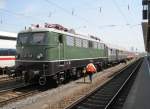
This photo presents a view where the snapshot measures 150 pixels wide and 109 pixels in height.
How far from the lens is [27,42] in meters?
16.9

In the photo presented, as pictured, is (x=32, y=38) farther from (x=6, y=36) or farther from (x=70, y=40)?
(x=6, y=36)

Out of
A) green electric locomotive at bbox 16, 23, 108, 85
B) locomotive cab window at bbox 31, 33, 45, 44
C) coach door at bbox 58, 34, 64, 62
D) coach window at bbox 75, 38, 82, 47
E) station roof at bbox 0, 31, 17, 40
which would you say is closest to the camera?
green electric locomotive at bbox 16, 23, 108, 85

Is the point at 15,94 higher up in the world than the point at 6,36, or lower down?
lower down

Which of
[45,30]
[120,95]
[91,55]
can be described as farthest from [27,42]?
[91,55]

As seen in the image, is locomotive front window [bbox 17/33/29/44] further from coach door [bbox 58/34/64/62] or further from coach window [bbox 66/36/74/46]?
coach window [bbox 66/36/74/46]

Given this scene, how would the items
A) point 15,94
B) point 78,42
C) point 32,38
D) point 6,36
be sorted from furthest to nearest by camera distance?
1. point 6,36
2. point 78,42
3. point 32,38
4. point 15,94

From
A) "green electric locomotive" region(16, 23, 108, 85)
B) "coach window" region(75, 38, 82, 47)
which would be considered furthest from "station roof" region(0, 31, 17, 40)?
"green electric locomotive" region(16, 23, 108, 85)

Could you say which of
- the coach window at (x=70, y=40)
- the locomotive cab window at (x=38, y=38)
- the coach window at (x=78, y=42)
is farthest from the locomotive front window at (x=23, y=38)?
the coach window at (x=78, y=42)

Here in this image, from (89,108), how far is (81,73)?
11744mm

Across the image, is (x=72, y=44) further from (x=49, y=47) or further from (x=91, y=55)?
(x=91, y=55)

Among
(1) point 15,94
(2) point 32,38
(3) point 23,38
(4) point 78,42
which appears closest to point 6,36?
(4) point 78,42

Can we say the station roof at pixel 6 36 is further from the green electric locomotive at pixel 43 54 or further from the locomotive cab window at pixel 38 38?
the locomotive cab window at pixel 38 38

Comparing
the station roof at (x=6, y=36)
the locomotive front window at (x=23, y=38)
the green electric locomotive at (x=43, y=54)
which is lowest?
the green electric locomotive at (x=43, y=54)

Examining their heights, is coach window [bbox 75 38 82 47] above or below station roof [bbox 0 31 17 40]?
below
